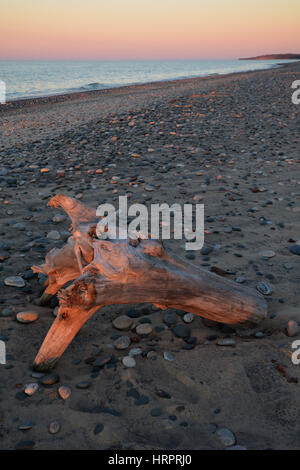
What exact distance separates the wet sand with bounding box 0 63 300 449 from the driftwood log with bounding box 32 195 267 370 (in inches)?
7.6

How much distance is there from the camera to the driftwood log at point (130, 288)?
2.56 m

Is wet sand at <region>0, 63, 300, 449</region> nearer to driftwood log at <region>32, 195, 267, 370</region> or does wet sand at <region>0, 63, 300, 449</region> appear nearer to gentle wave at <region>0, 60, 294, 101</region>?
driftwood log at <region>32, 195, 267, 370</region>

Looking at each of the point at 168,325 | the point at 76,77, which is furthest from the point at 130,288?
the point at 76,77

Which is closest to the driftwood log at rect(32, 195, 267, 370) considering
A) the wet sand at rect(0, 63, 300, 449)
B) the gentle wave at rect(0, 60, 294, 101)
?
the wet sand at rect(0, 63, 300, 449)

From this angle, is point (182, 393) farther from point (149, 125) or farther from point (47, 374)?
point (149, 125)

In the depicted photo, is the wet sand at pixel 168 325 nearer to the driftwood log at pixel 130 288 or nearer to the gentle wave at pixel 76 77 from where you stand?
the driftwood log at pixel 130 288

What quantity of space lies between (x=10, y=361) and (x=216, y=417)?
162 centimetres

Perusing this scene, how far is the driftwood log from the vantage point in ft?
8.39

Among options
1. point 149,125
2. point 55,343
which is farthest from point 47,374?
point 149,125

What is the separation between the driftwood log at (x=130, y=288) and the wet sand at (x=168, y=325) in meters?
0.19

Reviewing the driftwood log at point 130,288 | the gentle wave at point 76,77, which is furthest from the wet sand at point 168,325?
the gentle wave at point 76,77

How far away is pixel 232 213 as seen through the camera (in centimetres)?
543

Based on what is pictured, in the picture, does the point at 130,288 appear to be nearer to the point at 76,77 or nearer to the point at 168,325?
the point at 168,325

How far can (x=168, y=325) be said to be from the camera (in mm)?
3180
